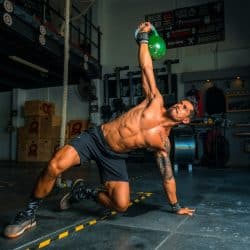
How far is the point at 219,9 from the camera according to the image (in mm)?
8812

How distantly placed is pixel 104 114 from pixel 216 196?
5885 mm

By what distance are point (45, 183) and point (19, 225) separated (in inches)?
13.3

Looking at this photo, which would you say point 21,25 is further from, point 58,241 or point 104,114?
point 58,241

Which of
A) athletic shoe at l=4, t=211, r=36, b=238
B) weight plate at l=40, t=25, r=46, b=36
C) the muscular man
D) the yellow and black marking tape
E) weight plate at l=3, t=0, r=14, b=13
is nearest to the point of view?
the yellow and black marking tape

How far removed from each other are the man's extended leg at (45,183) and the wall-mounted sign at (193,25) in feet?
24.2

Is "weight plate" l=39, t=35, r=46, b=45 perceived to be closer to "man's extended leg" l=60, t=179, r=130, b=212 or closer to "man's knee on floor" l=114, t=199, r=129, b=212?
"man's extended leg" l=60, t=179, r=130, b=212

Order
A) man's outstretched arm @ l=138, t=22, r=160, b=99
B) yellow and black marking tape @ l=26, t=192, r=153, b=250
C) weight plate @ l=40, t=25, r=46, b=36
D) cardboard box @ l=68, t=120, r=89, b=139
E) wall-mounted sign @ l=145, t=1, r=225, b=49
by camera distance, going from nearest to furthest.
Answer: yellow and black marking tape @ l=26, t=192, r=153, b=250 → man's outstretched arm @ l=138, t=22, r=160, b=99 → weight plate @ l=40, t=25, r=46, b=36 → wall-mounted sign @ l=145, t=1, r=225, b=49 → cardboard box @ l=68, t=120, r=89, b=139

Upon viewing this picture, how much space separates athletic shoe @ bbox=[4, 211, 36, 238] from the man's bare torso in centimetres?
81

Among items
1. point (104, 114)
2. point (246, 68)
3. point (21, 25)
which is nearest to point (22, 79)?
point (104, 114)

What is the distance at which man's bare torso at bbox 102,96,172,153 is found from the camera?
2.56 meters

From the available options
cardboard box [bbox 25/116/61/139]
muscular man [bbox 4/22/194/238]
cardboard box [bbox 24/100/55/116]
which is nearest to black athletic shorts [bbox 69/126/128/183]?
muscular man [bbox 4/22/194/238]

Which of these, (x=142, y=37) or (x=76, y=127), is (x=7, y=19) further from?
(x=76, y=127)

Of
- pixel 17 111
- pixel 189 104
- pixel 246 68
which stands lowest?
pixel 189 104

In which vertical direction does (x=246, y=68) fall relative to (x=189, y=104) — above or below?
above
